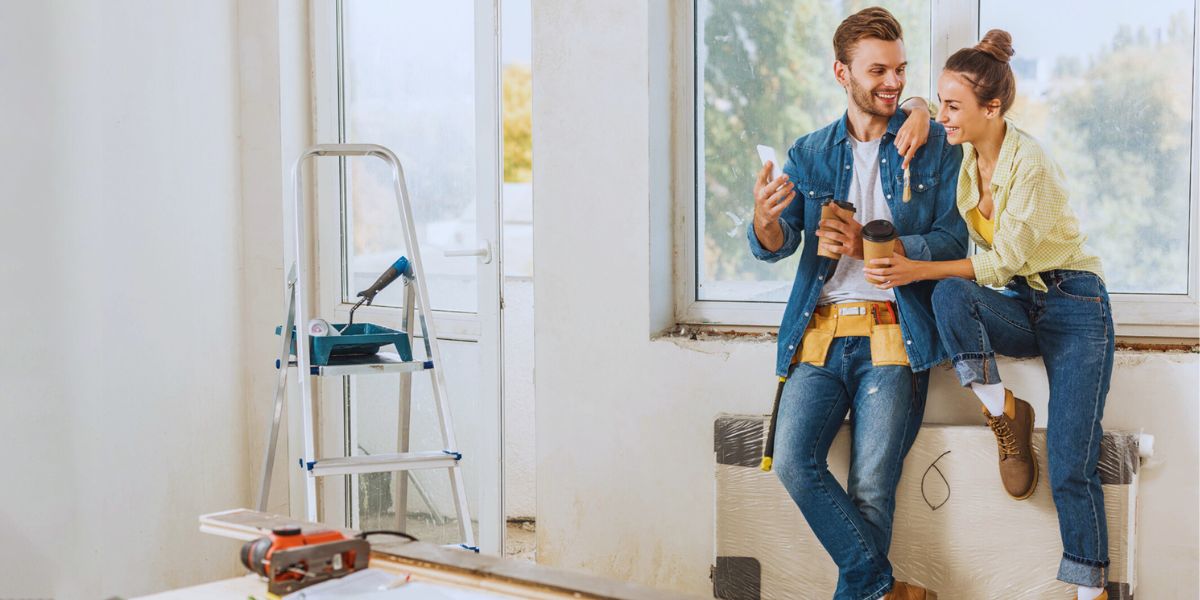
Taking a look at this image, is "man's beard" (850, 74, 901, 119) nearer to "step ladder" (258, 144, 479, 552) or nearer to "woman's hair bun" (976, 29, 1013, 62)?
"woman's hair bun" (976, 29, 1013, 62)

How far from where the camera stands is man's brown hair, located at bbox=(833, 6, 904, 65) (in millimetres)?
2352

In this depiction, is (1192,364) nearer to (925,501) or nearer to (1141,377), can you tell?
(1141,377)

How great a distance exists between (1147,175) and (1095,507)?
0.80 metres

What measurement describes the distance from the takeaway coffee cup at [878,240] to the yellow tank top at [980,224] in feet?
0.58

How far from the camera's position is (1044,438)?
2221mm

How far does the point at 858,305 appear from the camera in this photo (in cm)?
238

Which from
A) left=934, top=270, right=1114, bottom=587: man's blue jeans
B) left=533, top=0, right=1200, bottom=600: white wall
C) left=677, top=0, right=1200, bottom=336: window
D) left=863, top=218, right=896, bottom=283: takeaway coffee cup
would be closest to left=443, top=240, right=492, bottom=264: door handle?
left=533, top=0, right=1200, bottom=600: white wall

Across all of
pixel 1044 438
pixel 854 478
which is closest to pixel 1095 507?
pixel 1044 438

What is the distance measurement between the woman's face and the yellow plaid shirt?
→ 64 millimetres

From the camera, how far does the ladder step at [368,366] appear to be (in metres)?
2.43

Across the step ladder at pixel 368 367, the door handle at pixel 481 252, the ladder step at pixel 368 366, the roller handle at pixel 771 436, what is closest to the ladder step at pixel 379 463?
the step ladder at pixel 368 367

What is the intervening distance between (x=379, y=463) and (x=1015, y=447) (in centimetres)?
140

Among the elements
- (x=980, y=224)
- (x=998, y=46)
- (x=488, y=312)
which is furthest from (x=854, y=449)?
(x=488, y=312)

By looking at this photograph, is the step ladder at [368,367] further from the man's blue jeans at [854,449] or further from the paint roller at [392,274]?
the man's blue jeans at [854,449]
